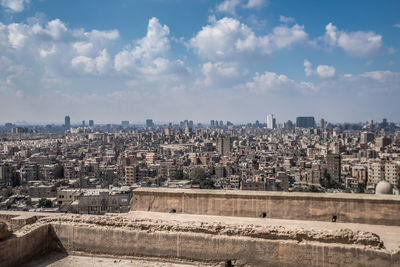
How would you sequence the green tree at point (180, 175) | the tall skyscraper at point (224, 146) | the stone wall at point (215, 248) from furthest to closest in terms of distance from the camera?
1. the tall skyscraper at point (224, 146)
2. the green tree at point (180, 175)
3. the stone wall at point (215, 248)

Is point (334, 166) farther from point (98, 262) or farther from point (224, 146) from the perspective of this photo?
point (98, 262)

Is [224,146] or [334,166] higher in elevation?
[224,146]

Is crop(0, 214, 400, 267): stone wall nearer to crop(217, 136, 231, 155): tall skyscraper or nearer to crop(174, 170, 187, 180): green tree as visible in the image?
crop(174, 170, 187, 180): green tree

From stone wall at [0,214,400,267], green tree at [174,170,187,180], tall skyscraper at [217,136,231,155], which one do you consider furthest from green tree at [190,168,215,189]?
stone wall at [0,214,400,267]

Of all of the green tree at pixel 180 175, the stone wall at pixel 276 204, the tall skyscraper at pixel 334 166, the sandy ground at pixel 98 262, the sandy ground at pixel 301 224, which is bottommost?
the green tree at pixel 180 175

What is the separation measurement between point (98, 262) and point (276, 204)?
3239 mm

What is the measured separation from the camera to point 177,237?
5.56 metres

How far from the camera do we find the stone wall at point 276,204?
5.99 m

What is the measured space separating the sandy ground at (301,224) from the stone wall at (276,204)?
0.14m

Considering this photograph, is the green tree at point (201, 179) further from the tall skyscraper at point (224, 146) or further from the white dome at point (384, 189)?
the white dome at point (384, 189)

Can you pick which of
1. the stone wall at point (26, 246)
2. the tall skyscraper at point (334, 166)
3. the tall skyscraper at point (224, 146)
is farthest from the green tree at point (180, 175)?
the stone wall at point (26, 246)

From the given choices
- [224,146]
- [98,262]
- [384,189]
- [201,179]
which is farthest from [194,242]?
[224,146]

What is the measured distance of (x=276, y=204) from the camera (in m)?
6.38

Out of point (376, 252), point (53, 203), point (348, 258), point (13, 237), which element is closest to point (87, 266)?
point (13, 237)
